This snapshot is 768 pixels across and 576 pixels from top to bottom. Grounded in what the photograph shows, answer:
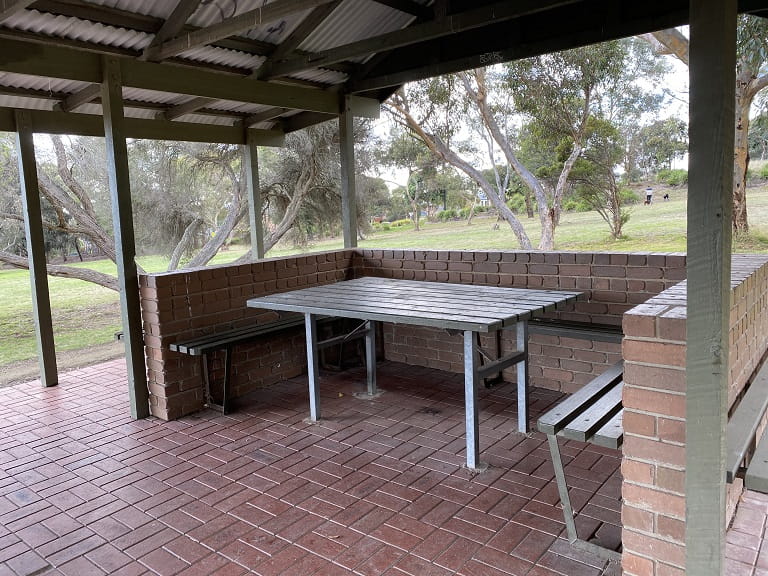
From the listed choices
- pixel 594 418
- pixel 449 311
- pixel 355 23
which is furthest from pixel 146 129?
pixel 594 418

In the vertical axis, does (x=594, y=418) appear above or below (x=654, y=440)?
below

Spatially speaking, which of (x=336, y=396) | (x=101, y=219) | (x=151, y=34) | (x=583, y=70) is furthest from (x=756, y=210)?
(x=101, y=219)

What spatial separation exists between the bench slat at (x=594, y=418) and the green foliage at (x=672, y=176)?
11.8 meters

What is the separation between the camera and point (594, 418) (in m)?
2.55

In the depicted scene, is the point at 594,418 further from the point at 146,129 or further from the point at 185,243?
the point at 185,243

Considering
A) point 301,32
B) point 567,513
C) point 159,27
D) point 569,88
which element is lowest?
point 567,513

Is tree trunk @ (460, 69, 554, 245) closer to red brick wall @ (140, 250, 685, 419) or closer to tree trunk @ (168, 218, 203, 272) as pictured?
tree trunk @ (168, 218, 203, 272)

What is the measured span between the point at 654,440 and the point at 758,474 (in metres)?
0.35

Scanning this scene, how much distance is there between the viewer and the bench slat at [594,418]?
240 cm

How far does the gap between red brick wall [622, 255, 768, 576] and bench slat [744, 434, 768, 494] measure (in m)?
0.23

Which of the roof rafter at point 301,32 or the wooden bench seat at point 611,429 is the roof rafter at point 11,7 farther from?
the wooden bench seat at point 611,429

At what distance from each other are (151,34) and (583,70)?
9.87 meters

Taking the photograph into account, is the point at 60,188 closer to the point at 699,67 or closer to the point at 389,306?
the point at 389,306

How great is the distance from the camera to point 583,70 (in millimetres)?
11781
